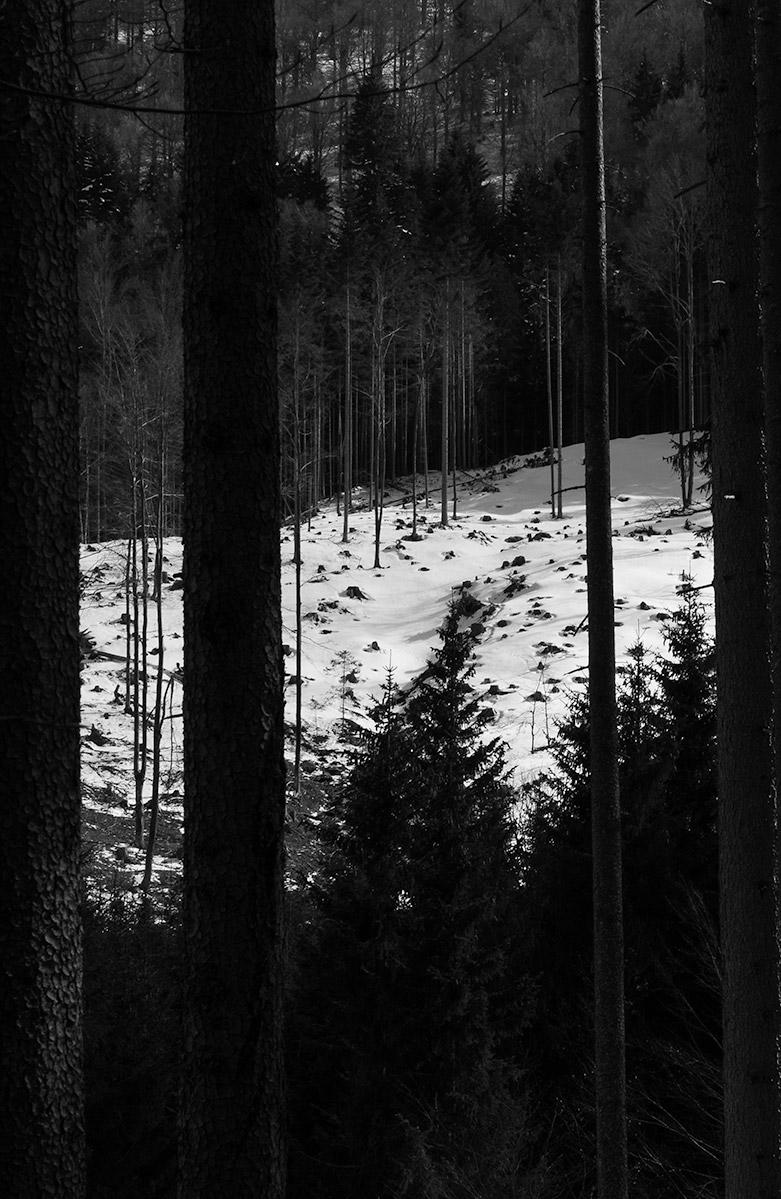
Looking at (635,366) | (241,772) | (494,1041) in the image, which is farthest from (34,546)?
(635,366)

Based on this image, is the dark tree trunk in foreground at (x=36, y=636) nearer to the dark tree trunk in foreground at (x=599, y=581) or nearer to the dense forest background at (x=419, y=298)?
the dark tree trunk in foreground at (x=599, y=581)

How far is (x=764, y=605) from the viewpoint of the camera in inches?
202

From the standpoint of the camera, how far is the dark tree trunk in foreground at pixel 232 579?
330cm

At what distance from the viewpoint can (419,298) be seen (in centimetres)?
3694

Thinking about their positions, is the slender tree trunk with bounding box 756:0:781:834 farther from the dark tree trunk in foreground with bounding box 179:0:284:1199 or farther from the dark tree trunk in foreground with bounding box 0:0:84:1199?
the dark tree trunk in foreground with bounding box 0:0:84:1199

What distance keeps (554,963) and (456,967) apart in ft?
8.97

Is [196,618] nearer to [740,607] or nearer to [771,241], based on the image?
[740,607]

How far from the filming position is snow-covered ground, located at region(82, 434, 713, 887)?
783 inches

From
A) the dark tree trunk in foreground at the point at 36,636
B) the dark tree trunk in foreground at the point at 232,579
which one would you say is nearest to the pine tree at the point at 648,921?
the dark tree trunk in foreground at the point at 232,579

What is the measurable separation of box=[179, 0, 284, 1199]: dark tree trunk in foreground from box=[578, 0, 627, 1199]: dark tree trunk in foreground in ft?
11.3

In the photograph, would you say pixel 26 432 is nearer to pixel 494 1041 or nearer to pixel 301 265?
pixel 494 1041

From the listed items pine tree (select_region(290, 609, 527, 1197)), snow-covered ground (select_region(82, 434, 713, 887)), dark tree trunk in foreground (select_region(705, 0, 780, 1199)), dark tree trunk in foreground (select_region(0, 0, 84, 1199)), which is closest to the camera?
dark tree trunk in foreground (select_region(0, 0, 84, 1199))

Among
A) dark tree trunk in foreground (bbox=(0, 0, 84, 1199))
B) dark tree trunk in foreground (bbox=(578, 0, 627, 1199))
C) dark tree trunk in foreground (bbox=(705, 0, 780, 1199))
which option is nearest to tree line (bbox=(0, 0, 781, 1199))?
dark tree trunk in foreground (bbox=(0, 0, 84, 1199))

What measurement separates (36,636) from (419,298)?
35.6 meters
